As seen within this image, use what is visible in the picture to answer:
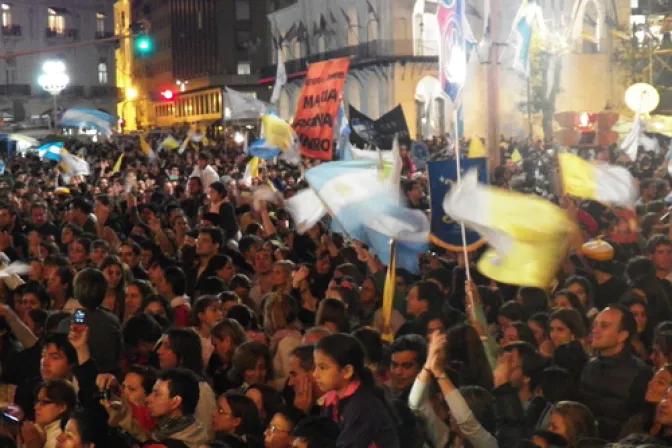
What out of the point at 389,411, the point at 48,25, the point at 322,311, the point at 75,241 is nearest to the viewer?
the point at 389,411

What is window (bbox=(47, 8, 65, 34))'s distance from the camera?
77.6 metres

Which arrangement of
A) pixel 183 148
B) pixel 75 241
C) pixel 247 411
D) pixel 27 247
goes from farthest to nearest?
pixel 183 148 → pixel 27 247 → pixel 75 241 → pixel 247 411

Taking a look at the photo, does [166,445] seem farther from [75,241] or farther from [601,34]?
[601,34]

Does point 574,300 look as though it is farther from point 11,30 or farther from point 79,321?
point 11,30

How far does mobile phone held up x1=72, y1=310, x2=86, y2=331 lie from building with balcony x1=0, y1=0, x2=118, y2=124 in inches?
2589

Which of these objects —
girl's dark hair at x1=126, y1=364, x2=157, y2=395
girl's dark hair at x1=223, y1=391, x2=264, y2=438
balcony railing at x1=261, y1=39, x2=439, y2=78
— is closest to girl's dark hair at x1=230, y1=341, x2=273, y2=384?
girl's dark hair at x1=126, y1=364, x2=157, y2=395

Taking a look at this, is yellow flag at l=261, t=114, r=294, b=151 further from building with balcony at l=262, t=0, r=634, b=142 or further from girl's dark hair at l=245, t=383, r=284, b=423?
building with balcony at l=262, t=0, r=634, b=142

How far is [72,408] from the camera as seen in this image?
5430 millimetres

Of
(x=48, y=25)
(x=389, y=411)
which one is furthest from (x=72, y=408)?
(x=48, y=25)

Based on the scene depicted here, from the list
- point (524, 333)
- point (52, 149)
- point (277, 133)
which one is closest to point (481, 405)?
point (524, 333)

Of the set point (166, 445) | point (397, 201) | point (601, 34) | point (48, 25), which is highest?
point (48, 25)

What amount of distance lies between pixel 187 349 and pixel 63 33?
7575cm

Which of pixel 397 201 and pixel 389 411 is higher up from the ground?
pixel 397 201

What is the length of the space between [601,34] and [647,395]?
42.3 meters
